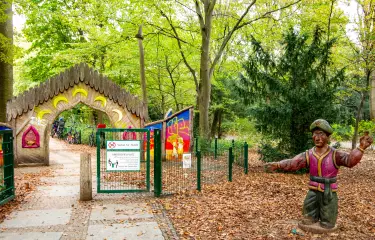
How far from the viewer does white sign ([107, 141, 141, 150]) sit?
833 centimetres

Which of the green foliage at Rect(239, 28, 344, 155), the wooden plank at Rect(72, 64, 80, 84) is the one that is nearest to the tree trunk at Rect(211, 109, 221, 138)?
the green foliage at Rect(239, 28, 344, 155)

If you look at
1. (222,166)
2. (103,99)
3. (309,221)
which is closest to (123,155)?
(222,166)

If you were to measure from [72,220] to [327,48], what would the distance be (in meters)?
10.3

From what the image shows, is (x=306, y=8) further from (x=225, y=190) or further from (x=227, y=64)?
(x=225, y=190)

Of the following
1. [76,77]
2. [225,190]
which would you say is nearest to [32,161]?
[76,77]

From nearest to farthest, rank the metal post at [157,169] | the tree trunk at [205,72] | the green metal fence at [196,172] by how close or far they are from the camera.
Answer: the metal post at [157,169] → the green metal fence at [196,172] → the tree trunk at [205,72]

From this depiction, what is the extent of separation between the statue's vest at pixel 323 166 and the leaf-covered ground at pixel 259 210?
0.83 meters

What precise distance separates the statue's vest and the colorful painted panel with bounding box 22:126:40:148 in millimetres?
11166

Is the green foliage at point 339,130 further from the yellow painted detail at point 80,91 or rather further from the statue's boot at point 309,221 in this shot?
the yellow painted detail at point 80,91

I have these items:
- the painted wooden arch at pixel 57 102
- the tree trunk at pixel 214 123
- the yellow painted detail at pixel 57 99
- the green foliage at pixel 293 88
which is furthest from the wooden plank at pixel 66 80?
the tree trunk at pixel 214 123

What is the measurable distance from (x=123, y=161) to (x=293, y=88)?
23.4 ft

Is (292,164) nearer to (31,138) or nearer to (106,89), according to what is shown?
(106,89)

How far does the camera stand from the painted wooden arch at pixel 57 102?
1317 cm

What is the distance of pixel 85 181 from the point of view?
7.84 metres
